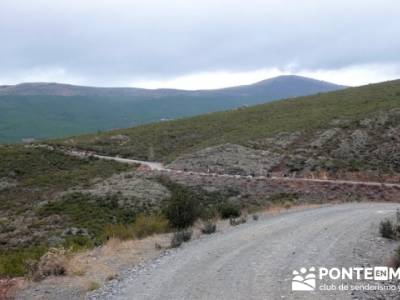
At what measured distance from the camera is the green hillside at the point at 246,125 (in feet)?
188

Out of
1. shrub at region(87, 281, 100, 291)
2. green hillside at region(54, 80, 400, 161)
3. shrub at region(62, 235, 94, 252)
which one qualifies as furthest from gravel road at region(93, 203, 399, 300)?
green hillside at region(54, 80, 400, 161)

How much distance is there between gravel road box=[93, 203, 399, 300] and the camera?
424 inches

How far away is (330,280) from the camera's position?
36.6ft

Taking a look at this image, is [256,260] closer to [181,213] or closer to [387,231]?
[387,231]

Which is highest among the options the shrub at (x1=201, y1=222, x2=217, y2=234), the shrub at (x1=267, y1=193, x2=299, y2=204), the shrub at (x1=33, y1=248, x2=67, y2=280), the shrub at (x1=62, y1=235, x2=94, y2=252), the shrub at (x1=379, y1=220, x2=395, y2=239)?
the shrub at (x1=33, y1=248, x2=67, y2=280)

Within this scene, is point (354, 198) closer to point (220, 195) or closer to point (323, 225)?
point (220, 195)

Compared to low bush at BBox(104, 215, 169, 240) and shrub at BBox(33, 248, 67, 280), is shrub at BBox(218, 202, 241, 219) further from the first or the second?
shrub at BBox(33, 248, 67, 280)

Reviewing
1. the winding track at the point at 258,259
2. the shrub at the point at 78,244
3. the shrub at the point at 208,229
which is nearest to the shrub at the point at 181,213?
the shrub at the point at 208,229

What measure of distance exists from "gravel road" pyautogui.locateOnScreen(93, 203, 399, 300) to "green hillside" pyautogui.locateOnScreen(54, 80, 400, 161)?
117ft

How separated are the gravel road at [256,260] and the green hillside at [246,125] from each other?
35.5m

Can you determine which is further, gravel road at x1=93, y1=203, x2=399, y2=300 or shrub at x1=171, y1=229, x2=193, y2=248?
shrub at x1=171, y1=229, x2=193, y2=248

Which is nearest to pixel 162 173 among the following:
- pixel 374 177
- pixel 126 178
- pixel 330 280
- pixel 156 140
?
pixel 126 178

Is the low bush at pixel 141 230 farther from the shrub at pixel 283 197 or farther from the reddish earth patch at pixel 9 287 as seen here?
the shrub at pixel 283 197

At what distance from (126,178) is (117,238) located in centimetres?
2362
